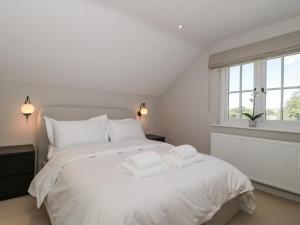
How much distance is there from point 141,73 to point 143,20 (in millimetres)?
1095

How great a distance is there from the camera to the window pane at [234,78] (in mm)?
2998

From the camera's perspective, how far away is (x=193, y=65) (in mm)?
3504

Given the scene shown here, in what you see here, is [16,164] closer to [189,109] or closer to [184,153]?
[184,153]

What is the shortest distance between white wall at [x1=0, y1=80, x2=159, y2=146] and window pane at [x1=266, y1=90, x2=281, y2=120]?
8.24ft

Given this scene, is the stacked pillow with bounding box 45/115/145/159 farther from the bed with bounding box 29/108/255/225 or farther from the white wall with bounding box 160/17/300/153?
the white wall with bounding box 160/17/300/153

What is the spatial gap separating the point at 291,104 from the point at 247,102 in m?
0.56

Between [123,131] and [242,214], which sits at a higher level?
[123,131]

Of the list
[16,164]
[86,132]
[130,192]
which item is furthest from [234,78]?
[16,164]

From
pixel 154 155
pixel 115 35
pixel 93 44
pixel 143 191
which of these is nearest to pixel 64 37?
pixel 93 44

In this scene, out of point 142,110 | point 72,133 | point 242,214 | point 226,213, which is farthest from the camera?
point 142,110

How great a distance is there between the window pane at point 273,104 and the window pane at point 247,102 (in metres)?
0.22

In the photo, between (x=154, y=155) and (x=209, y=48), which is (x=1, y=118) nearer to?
(x=154, y=155)

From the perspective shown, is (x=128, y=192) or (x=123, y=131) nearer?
(x=128, y=192)

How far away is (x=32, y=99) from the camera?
2689 millimetres
